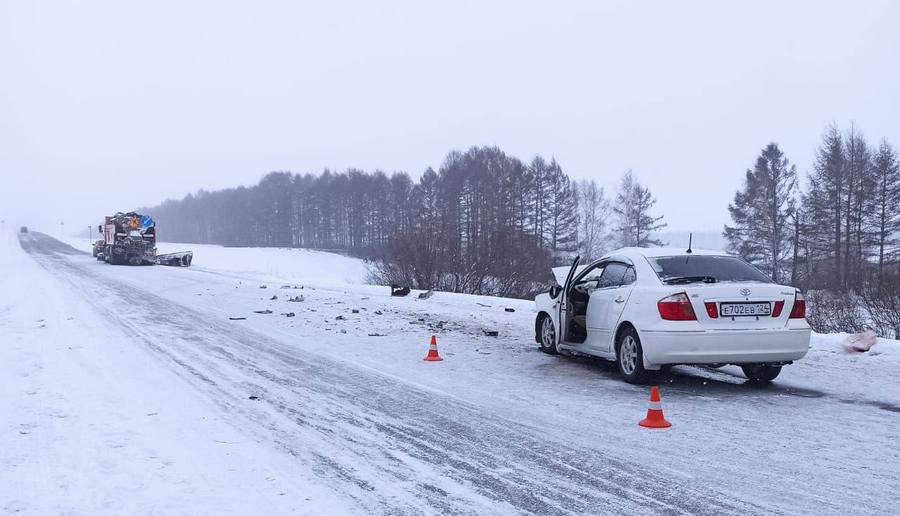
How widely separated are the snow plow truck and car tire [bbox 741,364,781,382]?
37449mm

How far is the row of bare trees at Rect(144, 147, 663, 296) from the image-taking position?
29500 millimetres

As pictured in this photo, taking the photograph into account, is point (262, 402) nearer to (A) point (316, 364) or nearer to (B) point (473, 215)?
(A) point (316, 364)

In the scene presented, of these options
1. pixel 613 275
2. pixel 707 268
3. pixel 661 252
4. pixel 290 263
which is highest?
pixel 661 252

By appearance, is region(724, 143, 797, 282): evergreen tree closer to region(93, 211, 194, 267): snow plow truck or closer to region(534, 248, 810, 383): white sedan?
region(93, 211, 194, 267): snow plow truck

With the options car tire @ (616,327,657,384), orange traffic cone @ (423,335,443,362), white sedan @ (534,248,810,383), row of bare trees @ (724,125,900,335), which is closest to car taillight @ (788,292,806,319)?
white sedan @ (534,248,810,383)

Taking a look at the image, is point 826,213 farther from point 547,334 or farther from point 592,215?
point 547,334

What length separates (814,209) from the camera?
45.2m

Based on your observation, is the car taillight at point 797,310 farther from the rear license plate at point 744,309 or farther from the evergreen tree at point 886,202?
the evergreen tree at point 886,202

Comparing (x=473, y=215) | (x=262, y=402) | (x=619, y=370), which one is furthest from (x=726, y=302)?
(x=473, y=215)

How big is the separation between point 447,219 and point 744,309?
87.8ft

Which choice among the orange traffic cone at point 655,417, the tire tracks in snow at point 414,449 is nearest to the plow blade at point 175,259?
the tire tracks in snow at point 414,449

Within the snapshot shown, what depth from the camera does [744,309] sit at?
24.0ft

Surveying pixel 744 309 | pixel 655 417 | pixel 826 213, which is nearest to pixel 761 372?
pixel 744 309

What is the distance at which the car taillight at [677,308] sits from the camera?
23.9 feet
